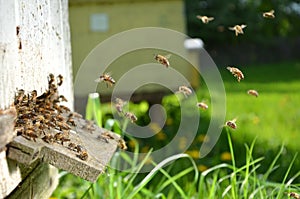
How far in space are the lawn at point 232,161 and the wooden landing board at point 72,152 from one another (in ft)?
0.59

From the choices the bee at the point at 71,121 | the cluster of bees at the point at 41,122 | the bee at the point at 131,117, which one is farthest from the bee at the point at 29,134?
the bee at the point at 131,117

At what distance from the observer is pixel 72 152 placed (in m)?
1.43

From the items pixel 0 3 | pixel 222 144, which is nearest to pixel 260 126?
pixel 222 144

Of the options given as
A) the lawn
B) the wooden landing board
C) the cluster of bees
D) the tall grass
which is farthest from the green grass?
A: the cluster of bees

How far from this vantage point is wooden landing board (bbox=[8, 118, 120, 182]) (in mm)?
1254

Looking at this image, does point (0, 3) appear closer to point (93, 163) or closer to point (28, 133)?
point (28, 133)

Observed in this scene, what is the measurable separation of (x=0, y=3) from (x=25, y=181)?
496mm

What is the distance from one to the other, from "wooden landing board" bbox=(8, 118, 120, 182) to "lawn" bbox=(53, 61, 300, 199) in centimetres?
18

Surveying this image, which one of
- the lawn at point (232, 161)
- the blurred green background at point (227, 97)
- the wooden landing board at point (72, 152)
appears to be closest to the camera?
the wooden landing board at point (72, 152)

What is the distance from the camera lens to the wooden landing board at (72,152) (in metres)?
1.25

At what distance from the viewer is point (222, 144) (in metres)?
4.55

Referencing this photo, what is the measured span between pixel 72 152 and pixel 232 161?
1.01 meters

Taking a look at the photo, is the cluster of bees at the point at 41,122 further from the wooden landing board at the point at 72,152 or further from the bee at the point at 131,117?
the bee at the point at 131,117

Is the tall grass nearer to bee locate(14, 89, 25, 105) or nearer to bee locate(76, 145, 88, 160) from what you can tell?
bee locate(76, 145, 88, 160)
